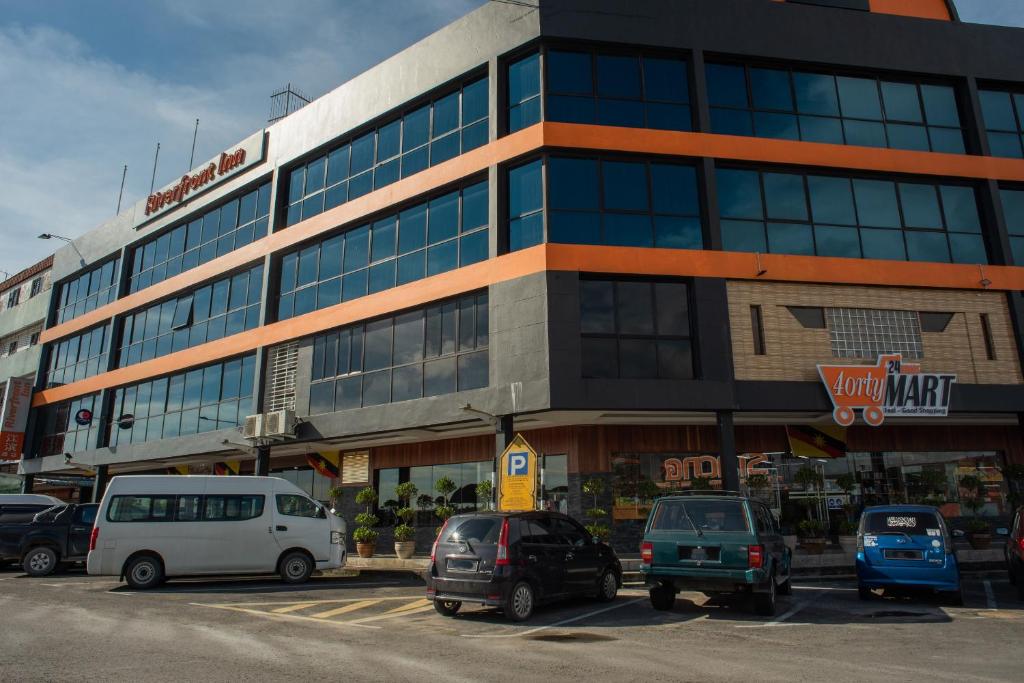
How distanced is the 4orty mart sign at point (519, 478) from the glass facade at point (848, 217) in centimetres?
826

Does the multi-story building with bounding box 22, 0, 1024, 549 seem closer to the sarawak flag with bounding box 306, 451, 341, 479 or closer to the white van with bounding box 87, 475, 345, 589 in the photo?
the sarawak flag with bounding box 306, 451, 341, 479

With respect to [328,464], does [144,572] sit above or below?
below

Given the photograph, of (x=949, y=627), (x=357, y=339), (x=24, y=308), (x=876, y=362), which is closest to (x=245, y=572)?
(x=357, y=339)

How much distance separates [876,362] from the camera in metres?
19.2

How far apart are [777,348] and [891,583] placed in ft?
26.6

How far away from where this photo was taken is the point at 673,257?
18.8m

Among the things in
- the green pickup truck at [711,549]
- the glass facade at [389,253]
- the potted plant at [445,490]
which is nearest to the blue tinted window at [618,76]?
the glass facade at [389,253]

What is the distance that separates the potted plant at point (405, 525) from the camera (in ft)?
65.9

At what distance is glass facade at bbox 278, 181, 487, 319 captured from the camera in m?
20.5

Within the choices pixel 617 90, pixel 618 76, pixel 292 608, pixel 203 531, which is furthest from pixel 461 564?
pixel 618 76

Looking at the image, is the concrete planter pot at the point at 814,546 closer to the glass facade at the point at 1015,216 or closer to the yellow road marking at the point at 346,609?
the glass facade at the point at 1015,216

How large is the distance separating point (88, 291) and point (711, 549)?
3598 cm

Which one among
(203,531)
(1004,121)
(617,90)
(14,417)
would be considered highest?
(1004,121)

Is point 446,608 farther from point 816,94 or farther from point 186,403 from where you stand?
point 186,403
